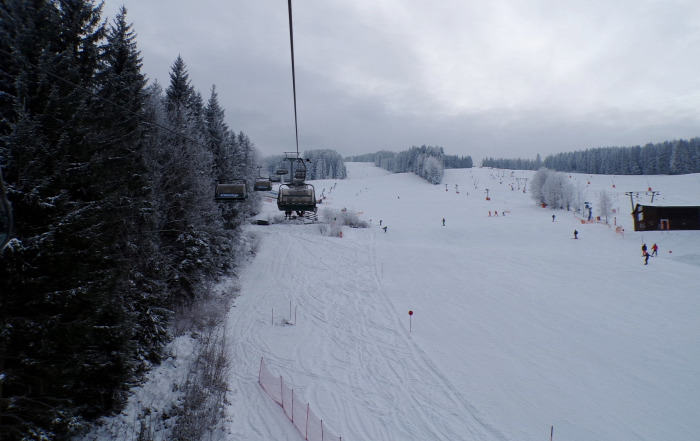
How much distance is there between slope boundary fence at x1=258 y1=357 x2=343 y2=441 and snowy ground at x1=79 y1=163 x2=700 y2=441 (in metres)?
0.35

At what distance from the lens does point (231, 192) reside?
687 inches

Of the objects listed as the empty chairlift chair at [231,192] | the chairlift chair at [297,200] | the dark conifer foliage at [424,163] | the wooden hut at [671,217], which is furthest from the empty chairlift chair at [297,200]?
the dark conifer foliage at [424,163]

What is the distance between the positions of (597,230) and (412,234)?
938 inches

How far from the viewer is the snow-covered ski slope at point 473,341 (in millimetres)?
11086

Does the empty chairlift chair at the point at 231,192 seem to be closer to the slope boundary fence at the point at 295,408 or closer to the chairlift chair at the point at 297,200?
the chairlift chair at the point at 297,200

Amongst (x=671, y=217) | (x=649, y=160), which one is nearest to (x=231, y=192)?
(x=671, y=217)

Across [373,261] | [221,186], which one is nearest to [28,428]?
[221,186]

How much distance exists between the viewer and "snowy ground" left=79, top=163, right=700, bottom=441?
1108 centimetres

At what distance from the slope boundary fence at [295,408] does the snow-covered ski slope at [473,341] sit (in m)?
0.29

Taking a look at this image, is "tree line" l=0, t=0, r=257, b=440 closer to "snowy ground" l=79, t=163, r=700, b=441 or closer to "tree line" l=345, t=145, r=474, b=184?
"snowy ground" l=79, t=163, r=700, b=441

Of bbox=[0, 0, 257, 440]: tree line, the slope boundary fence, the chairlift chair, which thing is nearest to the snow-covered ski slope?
the slope boundary fence

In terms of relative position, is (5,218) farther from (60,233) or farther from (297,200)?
(297,200)

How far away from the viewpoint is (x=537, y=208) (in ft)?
220

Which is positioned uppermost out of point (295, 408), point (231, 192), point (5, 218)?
point (231, 192)
